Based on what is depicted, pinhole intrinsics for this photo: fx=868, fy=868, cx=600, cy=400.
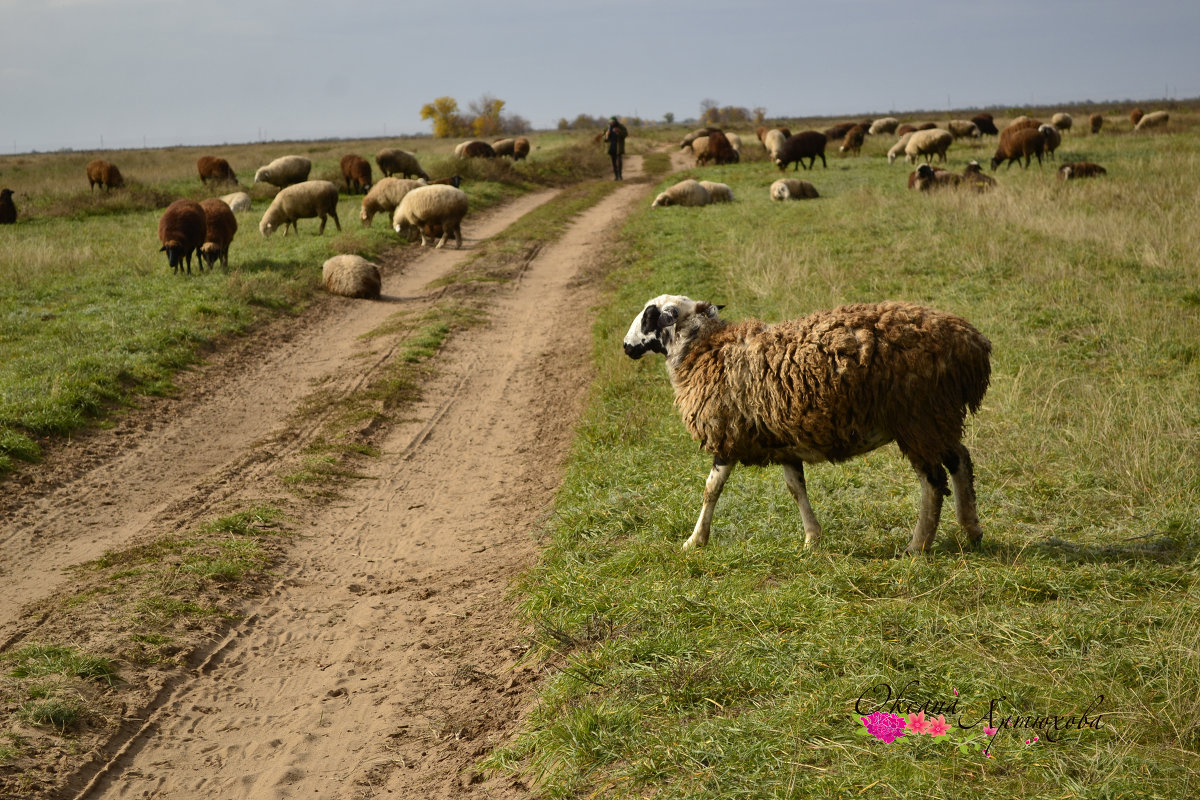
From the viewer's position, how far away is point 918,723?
3711mm

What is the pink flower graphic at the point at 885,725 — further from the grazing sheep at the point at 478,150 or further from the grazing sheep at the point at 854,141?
the grazing sheep at the point at 478,150

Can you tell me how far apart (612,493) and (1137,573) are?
3.74m

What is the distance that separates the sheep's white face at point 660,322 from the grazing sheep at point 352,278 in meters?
11.1

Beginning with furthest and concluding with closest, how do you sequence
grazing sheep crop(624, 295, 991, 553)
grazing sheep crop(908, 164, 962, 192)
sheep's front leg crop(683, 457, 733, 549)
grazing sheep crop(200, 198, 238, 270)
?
grazing sheep crop(908, 164, 962, 192), grazing sheep crop(200, 198, 238, 270), sheep's front leg crop(683, 457, 733, 549), grazing sheep crop(624, 295, 991, 553)

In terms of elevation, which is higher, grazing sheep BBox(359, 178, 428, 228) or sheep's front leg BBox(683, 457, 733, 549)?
grazing sheep BBox(359, 178, 428, 228)

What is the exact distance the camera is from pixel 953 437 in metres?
5.25

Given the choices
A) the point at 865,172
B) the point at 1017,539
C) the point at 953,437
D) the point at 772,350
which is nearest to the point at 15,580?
the point at 772,350

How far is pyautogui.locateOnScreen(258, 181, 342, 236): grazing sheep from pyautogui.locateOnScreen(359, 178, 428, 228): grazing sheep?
1.39m

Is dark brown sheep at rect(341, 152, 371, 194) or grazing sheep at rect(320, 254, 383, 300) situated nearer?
grazing sheep at rect(320, 254, 383, 300)

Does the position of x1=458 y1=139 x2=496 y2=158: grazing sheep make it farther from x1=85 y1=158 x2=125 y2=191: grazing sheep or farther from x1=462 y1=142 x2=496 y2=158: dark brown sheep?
x1=85 y1=158 x2=125 y2=191: grazing sheep

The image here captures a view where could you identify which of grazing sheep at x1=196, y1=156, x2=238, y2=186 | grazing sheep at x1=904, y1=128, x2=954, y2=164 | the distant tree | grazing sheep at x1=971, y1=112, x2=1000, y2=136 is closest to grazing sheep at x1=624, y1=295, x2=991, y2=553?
grazing sheep at x1=904, y1=128, x2=954, y2=164

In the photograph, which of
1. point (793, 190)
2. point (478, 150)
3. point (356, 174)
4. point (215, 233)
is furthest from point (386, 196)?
point (478, 150)

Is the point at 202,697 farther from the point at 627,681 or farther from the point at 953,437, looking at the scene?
the point at 953,437

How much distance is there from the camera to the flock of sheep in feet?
16.9
